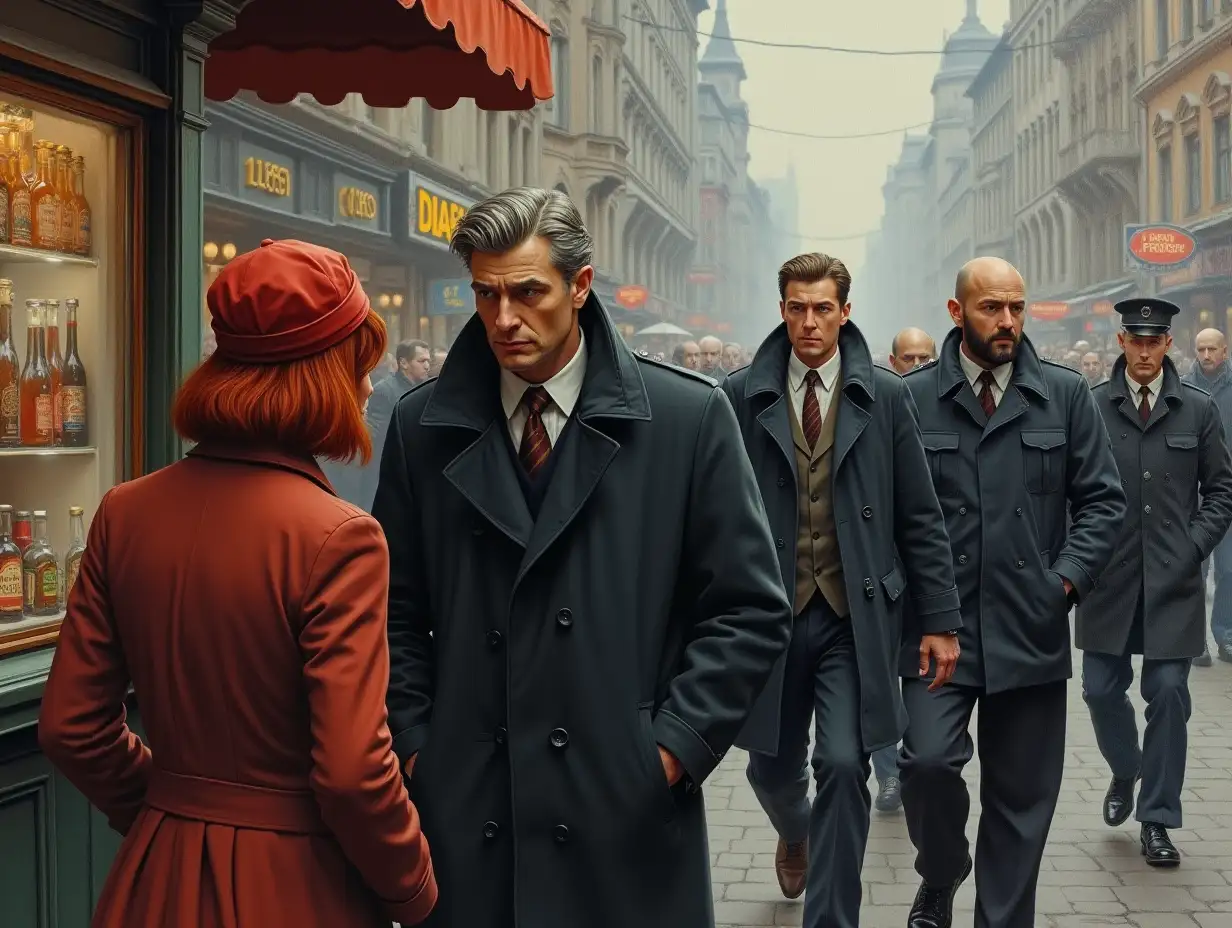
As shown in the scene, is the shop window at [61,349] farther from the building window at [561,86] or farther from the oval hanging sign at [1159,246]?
the building window at [561,86]

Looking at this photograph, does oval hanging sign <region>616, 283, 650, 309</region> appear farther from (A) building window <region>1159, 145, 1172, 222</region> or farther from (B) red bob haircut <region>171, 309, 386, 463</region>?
(B) red bob haircut <region>171, 309, 386, 463</region>

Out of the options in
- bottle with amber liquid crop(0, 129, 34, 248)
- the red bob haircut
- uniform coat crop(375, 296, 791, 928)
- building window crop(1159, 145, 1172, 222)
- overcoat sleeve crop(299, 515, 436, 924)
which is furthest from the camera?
building window crop(1159, 145, 1172, 222)

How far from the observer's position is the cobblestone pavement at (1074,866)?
546 cm

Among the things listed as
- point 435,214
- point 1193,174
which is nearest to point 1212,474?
point 435,214

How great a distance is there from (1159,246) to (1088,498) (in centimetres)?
2637

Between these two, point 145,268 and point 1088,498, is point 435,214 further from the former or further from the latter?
point 145,268

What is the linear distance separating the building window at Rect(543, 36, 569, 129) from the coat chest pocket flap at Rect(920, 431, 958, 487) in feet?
112

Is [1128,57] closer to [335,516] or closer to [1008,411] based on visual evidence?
[1008,411]

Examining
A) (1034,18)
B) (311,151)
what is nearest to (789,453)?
(311,151)

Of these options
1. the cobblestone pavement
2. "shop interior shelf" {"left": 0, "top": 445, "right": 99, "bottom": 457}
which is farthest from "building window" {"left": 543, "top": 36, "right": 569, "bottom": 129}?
"shop interior shelf" {"left": 0, "top": 445, "right": 99, "bottom": 457}

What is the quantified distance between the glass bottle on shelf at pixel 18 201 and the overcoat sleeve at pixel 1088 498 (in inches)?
131

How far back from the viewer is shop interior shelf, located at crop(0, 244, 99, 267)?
14.3 ft

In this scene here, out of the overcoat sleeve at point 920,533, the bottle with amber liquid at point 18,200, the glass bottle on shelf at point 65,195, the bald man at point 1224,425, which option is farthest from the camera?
the bald man at point 1224,425

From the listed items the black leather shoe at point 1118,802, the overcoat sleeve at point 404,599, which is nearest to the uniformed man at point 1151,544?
the black leather shoe at point 1118,802
